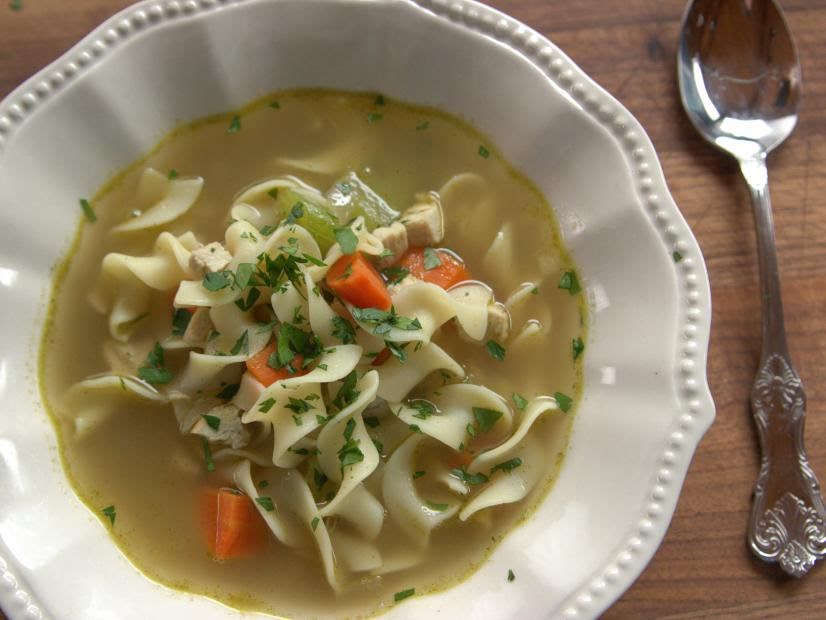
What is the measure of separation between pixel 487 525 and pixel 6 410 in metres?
2.34

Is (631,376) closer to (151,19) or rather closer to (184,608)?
(184,608)

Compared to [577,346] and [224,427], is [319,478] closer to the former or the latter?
[224,427]

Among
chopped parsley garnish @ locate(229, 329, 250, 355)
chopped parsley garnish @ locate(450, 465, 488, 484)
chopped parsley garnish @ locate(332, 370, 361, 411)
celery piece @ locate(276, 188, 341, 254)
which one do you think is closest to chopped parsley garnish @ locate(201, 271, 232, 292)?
chopped parsley garnish @ locate(229, 329, 250, 355)

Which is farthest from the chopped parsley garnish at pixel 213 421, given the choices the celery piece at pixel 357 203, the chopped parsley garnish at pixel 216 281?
the celery piece at pixel 357 203

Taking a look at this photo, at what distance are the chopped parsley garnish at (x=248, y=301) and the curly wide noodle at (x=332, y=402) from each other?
0.6 inches

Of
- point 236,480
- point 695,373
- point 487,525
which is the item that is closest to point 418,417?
point 487,525

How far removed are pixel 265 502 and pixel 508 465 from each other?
1167mm

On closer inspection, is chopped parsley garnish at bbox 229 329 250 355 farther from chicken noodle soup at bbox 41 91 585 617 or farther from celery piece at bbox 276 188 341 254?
celery piece at bbox 276 188 341 254

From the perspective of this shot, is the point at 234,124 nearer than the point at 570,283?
No

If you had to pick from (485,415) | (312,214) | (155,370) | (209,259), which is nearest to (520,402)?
(485,415)

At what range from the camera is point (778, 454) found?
3.86 metres

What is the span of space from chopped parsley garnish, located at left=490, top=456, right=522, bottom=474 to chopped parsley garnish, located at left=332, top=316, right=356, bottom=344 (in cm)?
93

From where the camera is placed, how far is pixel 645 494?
3.42 meters

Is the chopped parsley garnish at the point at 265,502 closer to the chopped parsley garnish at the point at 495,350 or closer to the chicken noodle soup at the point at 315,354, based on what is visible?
the chicken noodle soup at the point at 315,354
